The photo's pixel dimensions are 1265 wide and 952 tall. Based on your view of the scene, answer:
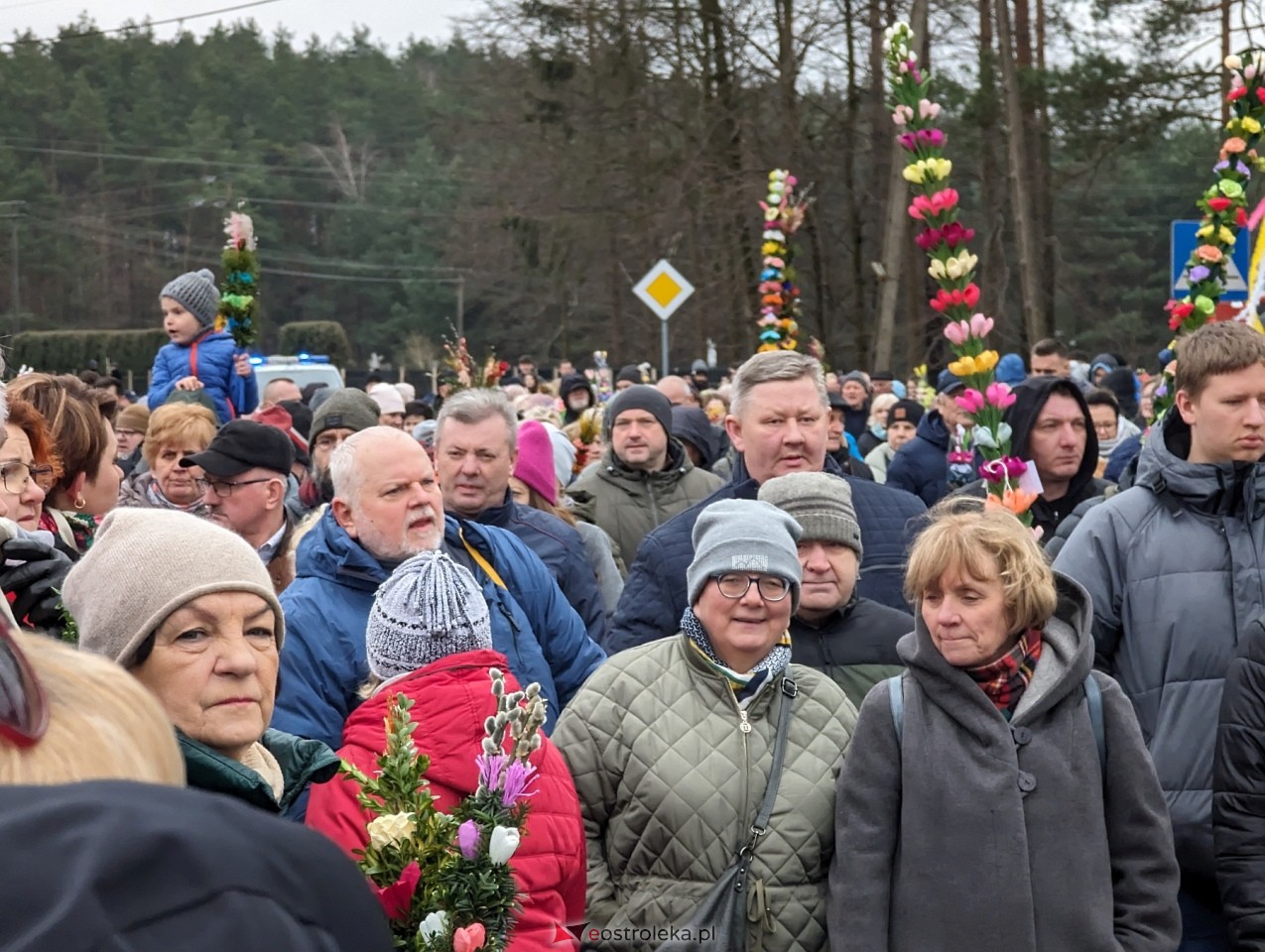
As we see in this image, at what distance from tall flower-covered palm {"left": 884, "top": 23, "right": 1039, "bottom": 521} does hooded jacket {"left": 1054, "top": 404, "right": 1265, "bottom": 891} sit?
44.6 inches

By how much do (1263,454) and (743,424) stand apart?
1.62 meters

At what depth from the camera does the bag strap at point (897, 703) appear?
404 centimetres

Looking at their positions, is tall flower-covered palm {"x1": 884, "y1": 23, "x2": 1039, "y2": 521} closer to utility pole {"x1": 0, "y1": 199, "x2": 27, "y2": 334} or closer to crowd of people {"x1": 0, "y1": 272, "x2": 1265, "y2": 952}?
crowd of people {"x1": 0, "y1": 272, "x2": 1265, "y2": 952}

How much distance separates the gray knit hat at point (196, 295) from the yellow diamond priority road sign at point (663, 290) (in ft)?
23.5

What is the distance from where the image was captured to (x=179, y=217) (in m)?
75.9

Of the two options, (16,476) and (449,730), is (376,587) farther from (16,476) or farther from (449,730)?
(449,730)

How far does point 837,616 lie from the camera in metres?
4.84

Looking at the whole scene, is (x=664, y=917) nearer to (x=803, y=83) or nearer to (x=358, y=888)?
(x=358, y=888)

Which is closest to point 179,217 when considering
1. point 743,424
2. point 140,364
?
point 140,364

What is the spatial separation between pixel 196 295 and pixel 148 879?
9698 mm

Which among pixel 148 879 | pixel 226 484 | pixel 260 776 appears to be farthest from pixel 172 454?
pixel 148 879

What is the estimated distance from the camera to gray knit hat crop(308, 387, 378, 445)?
809 cm

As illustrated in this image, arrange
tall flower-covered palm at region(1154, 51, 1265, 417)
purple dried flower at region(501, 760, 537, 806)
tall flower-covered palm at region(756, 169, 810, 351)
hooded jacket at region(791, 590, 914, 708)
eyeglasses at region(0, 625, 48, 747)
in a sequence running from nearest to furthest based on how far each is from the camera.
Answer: eyeglasses at region(0, 625, 48, 747) → purple dried flower at region(501, 760, 537, 806) → hooded jacket at region(791, 590, 914, 708) → tall flower-covered palm at region(1154, 51, 1265, 417) → tall flower-covered palm at region(756, 169, 810, 351)

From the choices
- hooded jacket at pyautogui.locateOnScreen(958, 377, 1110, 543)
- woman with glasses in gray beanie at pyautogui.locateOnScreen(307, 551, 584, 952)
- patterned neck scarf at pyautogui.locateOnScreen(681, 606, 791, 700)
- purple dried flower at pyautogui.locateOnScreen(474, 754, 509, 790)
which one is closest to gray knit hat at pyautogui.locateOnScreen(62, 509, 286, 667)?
woman with glasses in gray beanie at pyautogui.locateOnScreen(307, 551, 584, 952)
